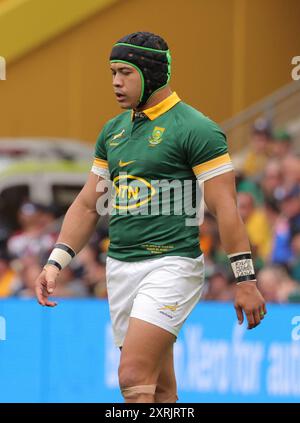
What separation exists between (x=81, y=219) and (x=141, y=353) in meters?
1.03

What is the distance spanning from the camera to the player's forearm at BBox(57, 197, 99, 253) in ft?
21.7

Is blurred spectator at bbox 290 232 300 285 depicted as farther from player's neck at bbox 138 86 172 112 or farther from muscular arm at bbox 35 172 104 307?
player's neck at bbox 138 86 172 112

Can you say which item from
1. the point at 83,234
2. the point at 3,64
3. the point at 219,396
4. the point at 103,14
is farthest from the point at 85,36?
the point at 83,234

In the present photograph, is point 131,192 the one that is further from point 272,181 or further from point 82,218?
point 272,181

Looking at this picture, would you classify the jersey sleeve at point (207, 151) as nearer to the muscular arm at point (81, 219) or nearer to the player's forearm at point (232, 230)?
the player's forearm at point (232, 230)

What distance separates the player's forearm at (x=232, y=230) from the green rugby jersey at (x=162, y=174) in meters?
0.21

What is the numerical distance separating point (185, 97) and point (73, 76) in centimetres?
172

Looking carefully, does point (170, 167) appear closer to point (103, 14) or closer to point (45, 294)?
point (45, 294)

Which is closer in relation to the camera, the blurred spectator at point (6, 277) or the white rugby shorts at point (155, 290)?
the white rugby shorts at point (155, 290)

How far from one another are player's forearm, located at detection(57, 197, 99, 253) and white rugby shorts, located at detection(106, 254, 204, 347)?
32 cm

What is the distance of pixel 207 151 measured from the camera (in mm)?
6055

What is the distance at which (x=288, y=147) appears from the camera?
1261 centimetres

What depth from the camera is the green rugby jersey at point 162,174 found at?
6086 millimetres

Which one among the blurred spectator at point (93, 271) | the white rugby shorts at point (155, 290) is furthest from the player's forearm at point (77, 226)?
the blurred spectator at point (93, 271)
